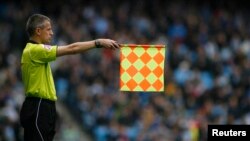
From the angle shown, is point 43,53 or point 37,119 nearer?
point 43,53

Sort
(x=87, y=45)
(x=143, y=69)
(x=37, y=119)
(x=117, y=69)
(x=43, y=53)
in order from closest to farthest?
(x=87, y=45)
(x=43, y=53)
(x=37, y=119)
(x=143, y=69)
(x=117, y=69)

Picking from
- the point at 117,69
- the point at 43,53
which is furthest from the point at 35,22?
the point at 117,69

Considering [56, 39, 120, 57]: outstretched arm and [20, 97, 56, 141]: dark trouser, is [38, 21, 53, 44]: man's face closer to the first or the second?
[56, 39, 120, 57]: outstretched arm

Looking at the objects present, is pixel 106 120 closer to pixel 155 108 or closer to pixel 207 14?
pixel 155 108

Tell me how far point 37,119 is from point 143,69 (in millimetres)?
1615

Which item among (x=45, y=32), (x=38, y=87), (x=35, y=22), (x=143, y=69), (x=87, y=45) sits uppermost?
(x=35, y=22)

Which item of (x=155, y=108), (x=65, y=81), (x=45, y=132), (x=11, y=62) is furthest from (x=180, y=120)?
(x=45, y=132)

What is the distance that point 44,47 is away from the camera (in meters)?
9.09

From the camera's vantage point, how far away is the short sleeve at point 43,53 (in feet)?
29.6

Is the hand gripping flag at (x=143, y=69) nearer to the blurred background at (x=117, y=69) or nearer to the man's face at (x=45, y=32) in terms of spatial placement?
the man's face at (x=45, y=32)

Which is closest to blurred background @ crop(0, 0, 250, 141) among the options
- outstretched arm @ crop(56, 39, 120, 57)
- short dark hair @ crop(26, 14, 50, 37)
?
short dark hair @ crop(26, 14, 50, 37)

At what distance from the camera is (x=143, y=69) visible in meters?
10.1

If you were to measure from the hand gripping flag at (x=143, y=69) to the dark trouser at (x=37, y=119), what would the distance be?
1193mm

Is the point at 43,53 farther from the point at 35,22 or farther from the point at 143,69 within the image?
the point at 143,69
